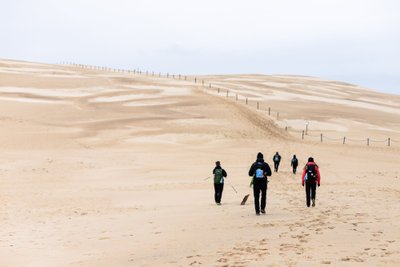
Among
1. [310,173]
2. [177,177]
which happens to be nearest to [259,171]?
[310,173]

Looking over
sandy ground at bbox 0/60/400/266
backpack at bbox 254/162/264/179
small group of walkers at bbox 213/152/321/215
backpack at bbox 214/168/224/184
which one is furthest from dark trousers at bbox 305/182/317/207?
backpack at bbox 214/168/224/184

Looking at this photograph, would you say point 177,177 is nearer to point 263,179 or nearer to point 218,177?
point 218,177

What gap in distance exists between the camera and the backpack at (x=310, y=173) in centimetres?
1748

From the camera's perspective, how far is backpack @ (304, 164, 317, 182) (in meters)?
17.5

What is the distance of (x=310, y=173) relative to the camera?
17.5m

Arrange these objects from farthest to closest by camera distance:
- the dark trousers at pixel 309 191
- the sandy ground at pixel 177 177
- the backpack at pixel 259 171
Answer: the dark trousers at pixel 309 191
the backpack at pixel 259 171
the sandy ground at pixel 177 177

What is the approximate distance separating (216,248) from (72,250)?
3.55 meters

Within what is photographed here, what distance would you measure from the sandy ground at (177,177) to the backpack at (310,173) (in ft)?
3.06

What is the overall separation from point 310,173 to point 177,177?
1366 centimetres

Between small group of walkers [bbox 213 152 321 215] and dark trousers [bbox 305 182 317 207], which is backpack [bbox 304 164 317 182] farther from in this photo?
dark trousers [bbox 305 182 317 207]

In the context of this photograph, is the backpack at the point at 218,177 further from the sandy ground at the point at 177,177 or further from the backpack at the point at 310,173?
the backpack at the point at 310,173

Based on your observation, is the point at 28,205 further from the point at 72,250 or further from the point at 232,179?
the point at 232,179

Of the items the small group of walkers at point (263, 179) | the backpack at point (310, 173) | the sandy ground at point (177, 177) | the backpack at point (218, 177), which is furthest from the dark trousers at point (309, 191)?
the backpack at point (218, 177)

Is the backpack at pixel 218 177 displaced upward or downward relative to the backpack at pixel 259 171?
downward
